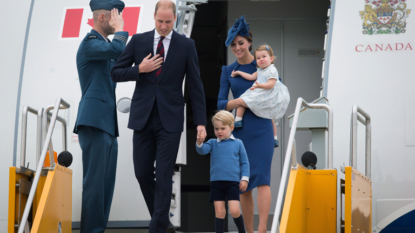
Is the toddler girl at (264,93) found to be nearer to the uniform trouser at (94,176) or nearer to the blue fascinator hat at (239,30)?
the blue fascinator hat at (239,30)

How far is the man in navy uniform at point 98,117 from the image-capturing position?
3582mm

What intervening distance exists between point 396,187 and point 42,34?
3.40m

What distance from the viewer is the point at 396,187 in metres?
4.18

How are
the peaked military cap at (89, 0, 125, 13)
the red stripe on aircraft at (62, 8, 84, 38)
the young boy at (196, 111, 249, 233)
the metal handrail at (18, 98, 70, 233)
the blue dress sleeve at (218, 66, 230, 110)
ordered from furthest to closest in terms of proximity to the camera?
the red stripe on aircraft at (62, 8, 84, 38) < the peaked military cap at (89, 0, 125, 13) < the blue dress sleeve at (218, 66, 230, 110) < the young boy at (196, 111, 249, 233) < the metal handrail at (18, 98, 70, 233)

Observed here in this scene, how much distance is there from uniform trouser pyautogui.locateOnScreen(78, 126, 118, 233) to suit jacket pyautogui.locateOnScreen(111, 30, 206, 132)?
450 millimetres

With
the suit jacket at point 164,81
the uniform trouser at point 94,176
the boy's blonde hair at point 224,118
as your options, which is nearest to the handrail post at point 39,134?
the uniform trouser at point 94,176

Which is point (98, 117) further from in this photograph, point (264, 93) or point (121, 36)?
point (264, 93)

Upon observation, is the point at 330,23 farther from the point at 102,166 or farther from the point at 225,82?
the point at 102,166

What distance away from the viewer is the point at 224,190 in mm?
3473

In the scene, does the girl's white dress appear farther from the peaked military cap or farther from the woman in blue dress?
the peaked military cap

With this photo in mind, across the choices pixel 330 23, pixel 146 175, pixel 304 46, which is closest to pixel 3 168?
pixel 146 175

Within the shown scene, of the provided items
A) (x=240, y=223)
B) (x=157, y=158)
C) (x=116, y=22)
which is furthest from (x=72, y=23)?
(x=240, y=223)

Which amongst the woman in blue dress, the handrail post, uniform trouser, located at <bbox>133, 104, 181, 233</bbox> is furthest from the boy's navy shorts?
the handrail post

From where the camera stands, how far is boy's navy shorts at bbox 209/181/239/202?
342 centimetres
